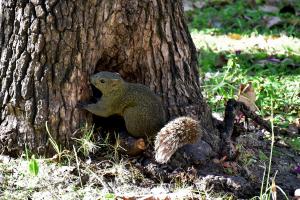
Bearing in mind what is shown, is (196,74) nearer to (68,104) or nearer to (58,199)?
(68,104)

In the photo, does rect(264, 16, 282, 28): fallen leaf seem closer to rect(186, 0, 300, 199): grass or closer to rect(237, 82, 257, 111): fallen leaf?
rect(186, 0, 300, 199): grass

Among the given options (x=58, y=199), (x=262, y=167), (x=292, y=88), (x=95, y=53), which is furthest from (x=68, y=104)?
(x=292, y=88)

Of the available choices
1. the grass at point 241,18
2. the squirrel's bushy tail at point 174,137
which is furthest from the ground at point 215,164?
the grass at point 241,18

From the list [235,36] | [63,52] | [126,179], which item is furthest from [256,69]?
[63,52]

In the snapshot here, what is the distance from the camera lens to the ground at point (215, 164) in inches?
145

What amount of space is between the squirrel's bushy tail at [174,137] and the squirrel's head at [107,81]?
0.49 meters

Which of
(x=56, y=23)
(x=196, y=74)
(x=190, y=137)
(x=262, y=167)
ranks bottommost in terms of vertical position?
(x=262, y=167)

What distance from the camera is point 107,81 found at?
3.97m

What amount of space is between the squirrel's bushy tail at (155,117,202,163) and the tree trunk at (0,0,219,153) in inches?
16.3

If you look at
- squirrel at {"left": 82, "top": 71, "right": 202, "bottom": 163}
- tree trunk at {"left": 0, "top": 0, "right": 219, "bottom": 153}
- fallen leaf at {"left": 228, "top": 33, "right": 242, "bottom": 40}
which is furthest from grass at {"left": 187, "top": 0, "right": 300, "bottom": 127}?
tree trunk at {"left": 0, "top": 0, "right": 219, "bottom": 153}

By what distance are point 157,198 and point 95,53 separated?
102 cm

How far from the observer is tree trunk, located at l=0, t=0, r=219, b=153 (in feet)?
12.3

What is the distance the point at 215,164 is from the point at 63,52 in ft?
4.02

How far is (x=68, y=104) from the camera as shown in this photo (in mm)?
3873
